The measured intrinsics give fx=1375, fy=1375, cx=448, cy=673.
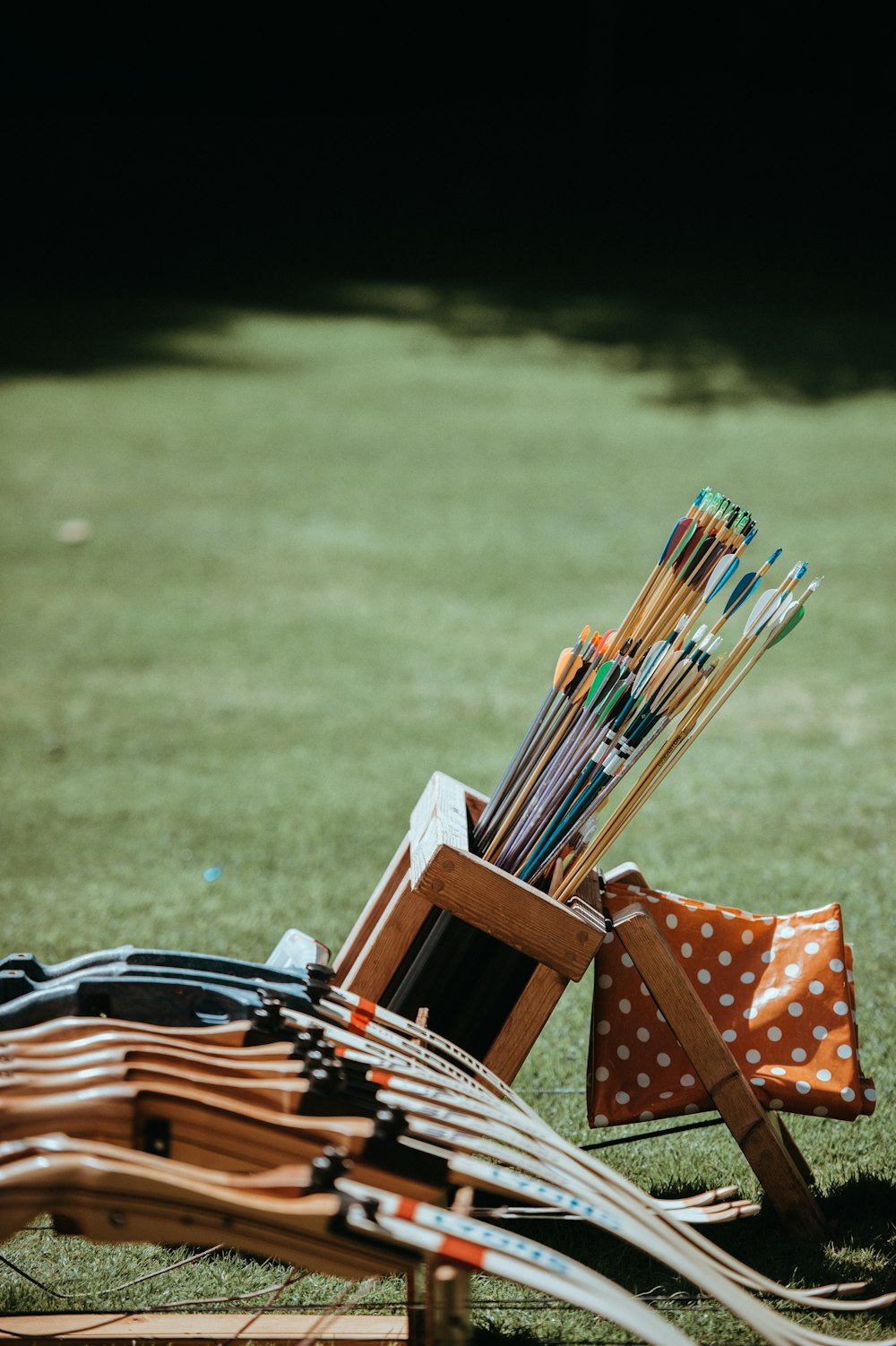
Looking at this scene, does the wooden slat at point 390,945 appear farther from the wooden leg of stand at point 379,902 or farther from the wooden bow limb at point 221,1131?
the wooden bow limb at point 221,1131

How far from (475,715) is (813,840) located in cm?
169

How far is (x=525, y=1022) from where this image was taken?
7.69 feet

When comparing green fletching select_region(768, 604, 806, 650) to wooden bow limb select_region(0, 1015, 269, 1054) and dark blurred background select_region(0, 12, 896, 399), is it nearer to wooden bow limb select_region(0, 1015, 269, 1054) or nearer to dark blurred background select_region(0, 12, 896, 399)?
wooden bow limb select_region(0, 1015, 269, 1054)

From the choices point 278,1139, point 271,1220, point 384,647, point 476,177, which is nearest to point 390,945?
point 278,1139

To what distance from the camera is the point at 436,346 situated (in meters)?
12.7

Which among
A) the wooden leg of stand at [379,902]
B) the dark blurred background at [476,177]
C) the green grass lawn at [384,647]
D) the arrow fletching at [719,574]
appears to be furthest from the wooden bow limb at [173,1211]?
the dark blurred background at [476,177]

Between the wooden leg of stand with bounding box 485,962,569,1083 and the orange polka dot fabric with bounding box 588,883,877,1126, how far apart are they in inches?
8.1

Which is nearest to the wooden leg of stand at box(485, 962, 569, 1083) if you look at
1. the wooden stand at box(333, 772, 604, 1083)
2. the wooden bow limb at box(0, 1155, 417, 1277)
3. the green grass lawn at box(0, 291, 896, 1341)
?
the wooden stand at box(333, 772, 604, 1083)

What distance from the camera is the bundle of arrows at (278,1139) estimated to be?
1618mm

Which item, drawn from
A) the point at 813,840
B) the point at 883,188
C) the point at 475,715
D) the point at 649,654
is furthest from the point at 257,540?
the point at 883,188

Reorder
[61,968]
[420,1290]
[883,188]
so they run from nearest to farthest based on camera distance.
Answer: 1. [61,968]
2. [420,1290]
3. [883,188]

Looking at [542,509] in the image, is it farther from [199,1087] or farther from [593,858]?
[199,1087]

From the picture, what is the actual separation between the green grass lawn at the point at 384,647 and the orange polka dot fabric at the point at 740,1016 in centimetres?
28

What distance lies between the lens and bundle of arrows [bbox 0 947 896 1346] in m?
1.62
